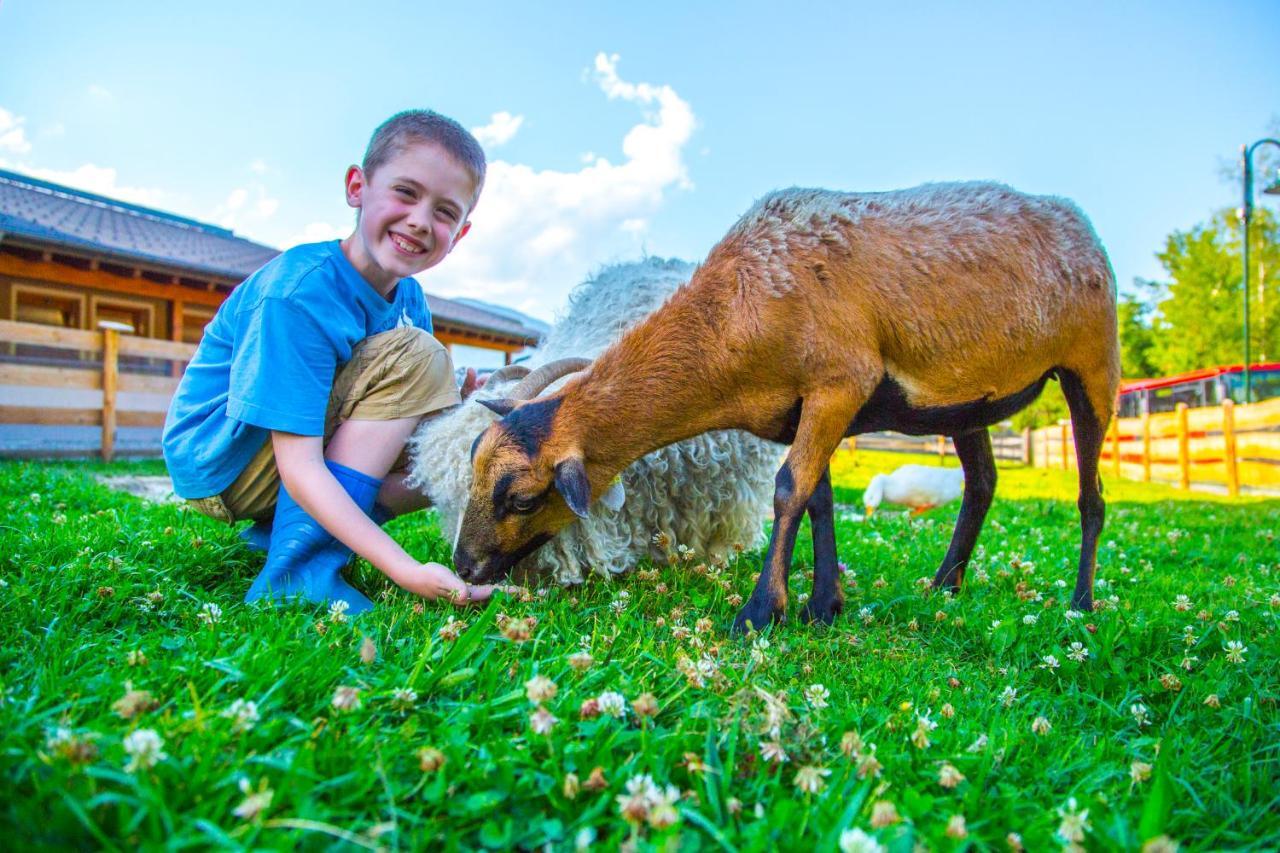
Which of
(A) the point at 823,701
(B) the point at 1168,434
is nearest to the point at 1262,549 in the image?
(A) the point at 823,701

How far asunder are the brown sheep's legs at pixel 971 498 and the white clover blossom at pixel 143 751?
11.7 feet

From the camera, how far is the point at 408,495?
141 inches

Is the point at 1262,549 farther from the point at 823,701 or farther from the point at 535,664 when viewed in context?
the point at 535,664

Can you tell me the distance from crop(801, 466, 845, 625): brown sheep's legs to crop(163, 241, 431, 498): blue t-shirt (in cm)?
210

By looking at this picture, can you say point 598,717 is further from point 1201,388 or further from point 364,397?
point 1201,388

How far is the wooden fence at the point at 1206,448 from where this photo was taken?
1209cm

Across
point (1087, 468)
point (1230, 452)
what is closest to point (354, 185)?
point (1087, 468)

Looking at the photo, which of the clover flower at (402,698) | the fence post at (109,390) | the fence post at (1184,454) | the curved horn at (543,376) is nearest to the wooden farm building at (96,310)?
the fence post at (109,390)

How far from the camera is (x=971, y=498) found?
3.98 metres

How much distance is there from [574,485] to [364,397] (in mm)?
1126

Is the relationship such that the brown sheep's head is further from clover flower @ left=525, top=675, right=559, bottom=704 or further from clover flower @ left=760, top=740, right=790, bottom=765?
clover flower @ left=760, top=740, right=790, bottom=765

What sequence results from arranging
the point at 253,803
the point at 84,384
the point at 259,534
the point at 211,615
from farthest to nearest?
the point at 84,384, the point at 259,534, the point at 211,615, the point at 253,803

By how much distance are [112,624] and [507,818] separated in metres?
1.79

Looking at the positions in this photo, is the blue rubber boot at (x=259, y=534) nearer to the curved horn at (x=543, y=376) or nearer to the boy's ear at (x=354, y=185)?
the curved horn at (x=543, y=376)
